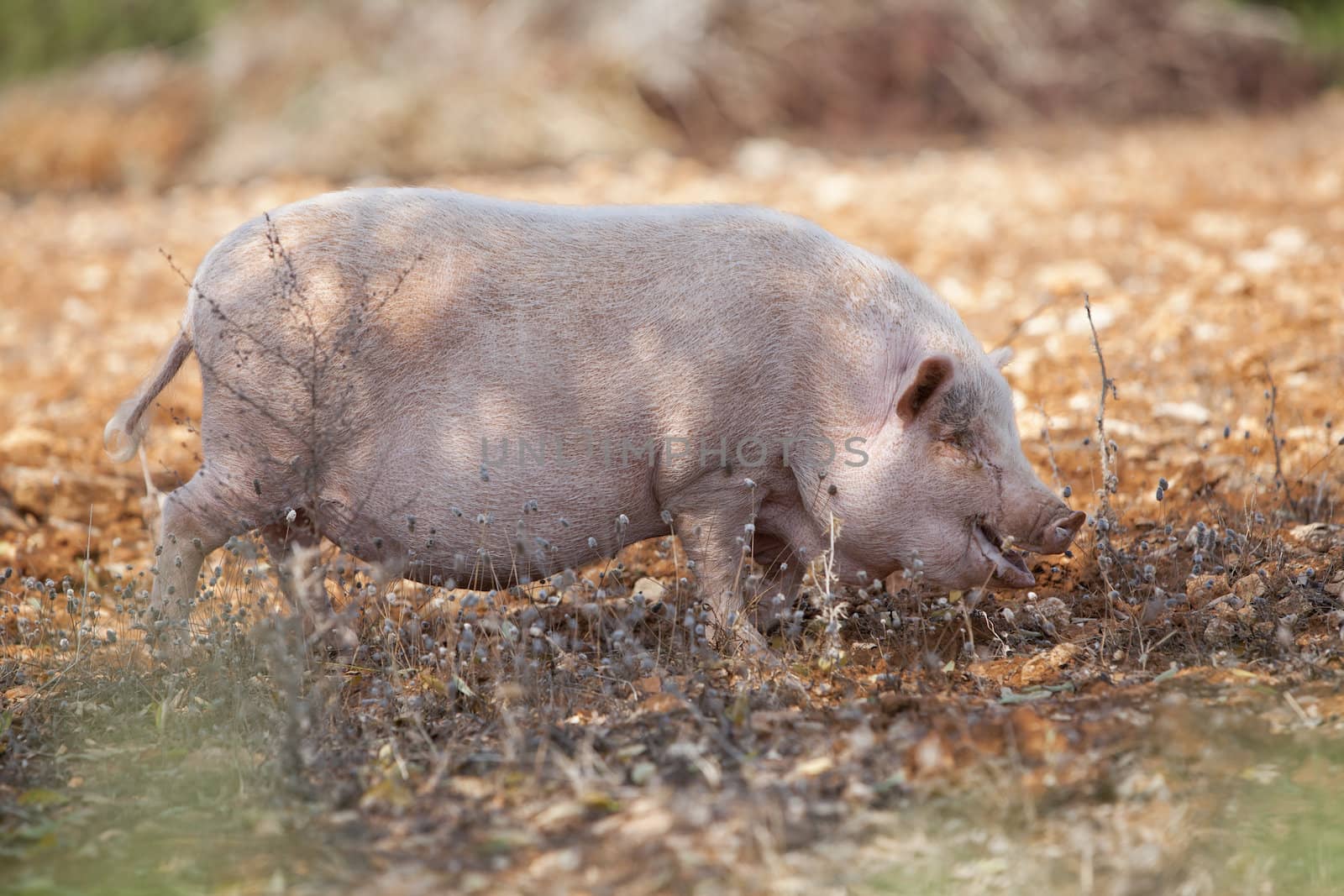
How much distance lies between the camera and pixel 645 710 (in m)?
3.47

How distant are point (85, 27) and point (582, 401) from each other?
63.9 ft

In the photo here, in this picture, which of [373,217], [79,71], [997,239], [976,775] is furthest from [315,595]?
[79,71]

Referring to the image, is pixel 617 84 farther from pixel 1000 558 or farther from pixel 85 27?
pixel 1000 558

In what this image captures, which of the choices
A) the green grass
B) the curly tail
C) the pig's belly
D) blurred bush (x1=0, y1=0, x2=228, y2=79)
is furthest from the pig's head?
blurred bush (x1=0, y1=0, x2=228, y2=79)

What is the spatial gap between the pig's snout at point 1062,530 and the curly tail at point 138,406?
2.76m

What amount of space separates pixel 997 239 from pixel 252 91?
10.5 metres

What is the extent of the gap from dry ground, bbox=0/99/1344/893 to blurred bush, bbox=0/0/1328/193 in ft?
31.4

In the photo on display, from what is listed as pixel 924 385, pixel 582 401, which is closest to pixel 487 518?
pixel 582 401

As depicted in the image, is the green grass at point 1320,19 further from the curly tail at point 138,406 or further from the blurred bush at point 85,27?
the curly tail at point 138,406

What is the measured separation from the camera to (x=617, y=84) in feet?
51.4

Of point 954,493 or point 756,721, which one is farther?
point 954,493

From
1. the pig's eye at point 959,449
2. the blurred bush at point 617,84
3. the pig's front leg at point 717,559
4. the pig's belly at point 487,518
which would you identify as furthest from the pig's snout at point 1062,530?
the blurred bush at point 617,84

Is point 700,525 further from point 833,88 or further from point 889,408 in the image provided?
point 833,88

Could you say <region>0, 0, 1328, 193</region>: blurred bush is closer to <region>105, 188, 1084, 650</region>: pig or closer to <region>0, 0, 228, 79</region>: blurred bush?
<region>0, 0, 228, 79</region>: blurred bush
